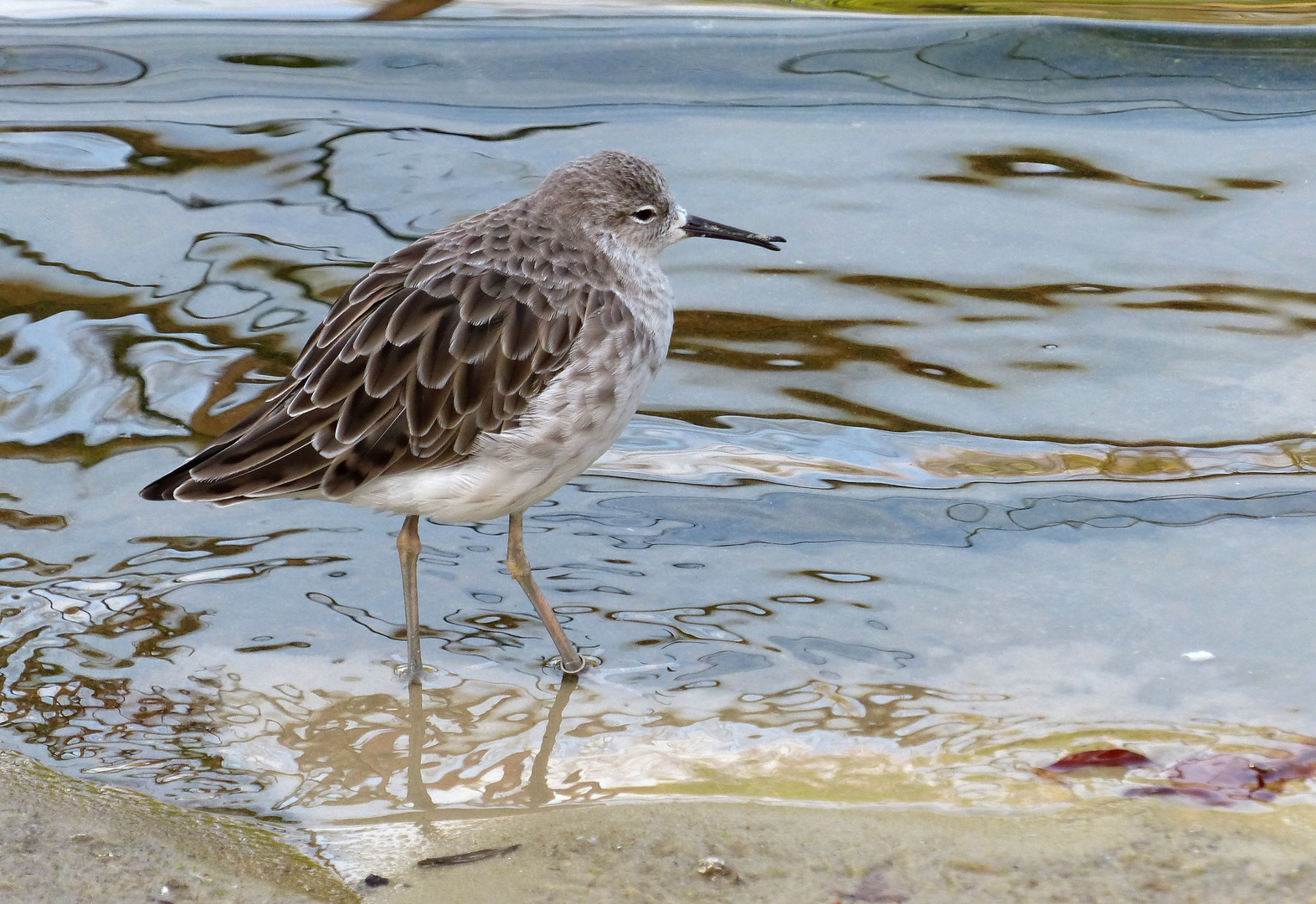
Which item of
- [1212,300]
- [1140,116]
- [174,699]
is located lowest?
[174,699]

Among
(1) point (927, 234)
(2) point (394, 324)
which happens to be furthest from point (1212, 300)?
(2) point (394, 324)

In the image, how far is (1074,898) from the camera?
4.03 m

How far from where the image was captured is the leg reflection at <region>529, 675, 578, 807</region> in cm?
486

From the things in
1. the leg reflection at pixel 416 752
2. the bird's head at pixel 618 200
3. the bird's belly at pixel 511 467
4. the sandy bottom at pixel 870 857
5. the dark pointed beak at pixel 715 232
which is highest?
the bird's head at pixel 618 200

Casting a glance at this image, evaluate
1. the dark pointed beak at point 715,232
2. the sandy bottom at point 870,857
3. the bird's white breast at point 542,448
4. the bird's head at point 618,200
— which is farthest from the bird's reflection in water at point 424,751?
the dark pointed beak at point 715,232

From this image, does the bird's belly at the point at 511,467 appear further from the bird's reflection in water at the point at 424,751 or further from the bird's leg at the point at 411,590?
the bird's reflection in water at the point at 424,751

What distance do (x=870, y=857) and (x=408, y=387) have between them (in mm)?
2330

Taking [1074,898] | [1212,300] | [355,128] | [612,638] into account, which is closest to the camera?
[1074,898]

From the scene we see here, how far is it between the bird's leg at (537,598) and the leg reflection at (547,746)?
0.06 metres

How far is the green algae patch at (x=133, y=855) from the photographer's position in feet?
13.1

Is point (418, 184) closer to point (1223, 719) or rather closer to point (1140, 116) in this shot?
point (1140, 116)

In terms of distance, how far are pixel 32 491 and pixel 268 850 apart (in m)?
3.02

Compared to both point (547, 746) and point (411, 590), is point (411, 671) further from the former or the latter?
point (547, 746)

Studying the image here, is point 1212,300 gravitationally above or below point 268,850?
above
